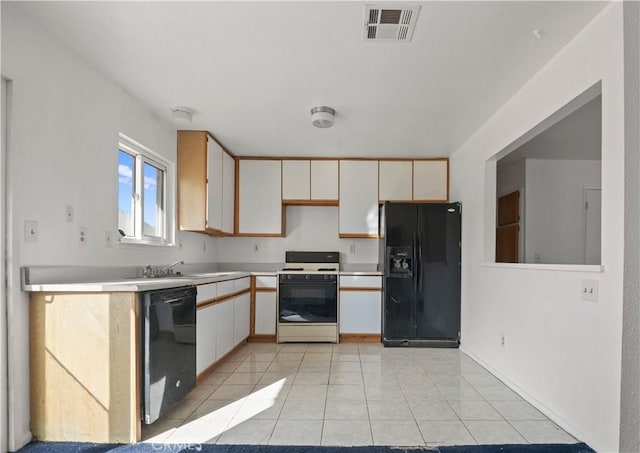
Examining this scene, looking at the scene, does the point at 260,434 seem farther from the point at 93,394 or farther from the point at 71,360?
the point at 71,360

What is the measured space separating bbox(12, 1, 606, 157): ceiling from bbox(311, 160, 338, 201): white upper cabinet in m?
1.28

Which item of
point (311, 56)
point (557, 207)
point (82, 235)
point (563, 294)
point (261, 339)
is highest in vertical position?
point (311, 56)

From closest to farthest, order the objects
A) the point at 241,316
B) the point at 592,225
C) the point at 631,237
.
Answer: the point at 631,237, the point at 241,316, the point at 592,225

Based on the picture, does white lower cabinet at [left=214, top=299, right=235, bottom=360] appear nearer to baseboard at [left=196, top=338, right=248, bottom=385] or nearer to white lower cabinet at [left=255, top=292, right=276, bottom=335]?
baseboard at [left=196, top=338, right=248, bottom=385]

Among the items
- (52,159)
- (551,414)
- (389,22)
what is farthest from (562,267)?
(52,159)

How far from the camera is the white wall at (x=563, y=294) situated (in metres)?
1.90

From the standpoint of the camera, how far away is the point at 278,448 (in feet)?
6.80

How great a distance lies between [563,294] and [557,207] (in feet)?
8.85

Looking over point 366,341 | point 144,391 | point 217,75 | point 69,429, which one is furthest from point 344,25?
point 366,341

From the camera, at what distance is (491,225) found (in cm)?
369

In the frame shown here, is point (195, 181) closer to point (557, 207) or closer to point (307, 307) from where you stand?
point (307, 307)

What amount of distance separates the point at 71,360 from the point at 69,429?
14.5 inches

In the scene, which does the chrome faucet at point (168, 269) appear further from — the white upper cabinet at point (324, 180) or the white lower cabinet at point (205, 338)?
the white upper cabinet at point (324, 180)

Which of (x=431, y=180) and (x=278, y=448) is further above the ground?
(x=431, y=180)
